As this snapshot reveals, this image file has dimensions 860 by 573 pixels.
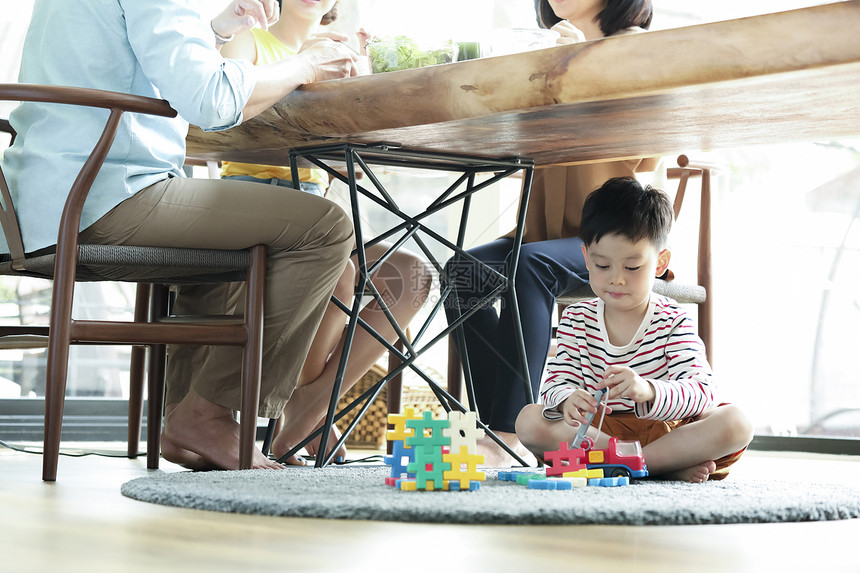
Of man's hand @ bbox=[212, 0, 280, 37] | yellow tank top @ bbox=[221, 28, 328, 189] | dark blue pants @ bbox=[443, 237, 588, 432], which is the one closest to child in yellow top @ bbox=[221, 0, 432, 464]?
yellow tank top @ bbox=[221, 28, 328, 189]

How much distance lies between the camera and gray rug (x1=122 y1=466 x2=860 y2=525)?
3.71 feet

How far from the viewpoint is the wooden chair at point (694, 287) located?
232 cm

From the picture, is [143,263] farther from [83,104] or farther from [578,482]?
[578,482]

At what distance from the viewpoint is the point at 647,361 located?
71.3 inches

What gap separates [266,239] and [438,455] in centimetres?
56

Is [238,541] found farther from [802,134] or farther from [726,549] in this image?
[802,134]

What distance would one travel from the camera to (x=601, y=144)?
74.3 inches

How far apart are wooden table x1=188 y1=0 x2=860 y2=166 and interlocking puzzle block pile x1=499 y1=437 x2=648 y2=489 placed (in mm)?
540

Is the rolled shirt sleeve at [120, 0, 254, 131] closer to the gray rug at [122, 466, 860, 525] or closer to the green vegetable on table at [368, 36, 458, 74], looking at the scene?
the green vegetable on table at [368, 36, 458, 74]

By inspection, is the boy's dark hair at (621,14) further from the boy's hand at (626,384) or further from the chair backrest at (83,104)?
the chair backrest at (83,104)

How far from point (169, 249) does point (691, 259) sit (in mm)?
2393

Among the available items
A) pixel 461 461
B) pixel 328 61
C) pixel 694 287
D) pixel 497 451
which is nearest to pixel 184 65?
pixel 328 61

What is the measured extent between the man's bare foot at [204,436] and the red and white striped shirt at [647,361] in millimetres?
570

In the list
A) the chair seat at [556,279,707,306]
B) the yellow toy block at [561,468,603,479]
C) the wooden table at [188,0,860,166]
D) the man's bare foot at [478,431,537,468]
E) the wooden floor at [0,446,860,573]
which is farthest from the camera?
the chair seat at [556,279,707,306]
